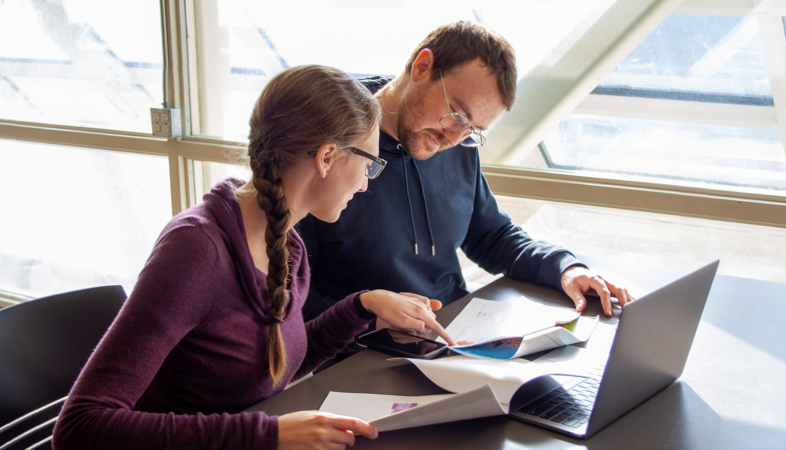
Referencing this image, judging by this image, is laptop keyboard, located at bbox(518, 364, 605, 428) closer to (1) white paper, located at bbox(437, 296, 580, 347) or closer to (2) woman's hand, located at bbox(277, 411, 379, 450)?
(1) white paper, located at bbox(437, 296, 580, 347)

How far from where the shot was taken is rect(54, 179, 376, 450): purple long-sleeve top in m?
0.77

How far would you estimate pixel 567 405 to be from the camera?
0.91m

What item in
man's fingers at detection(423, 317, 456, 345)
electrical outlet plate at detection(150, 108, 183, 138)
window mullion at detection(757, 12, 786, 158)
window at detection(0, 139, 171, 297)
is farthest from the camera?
window at detection(0, 139, 171, 297)

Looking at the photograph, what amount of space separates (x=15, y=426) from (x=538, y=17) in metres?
2.10

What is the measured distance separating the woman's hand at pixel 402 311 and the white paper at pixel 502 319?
4 centimetres

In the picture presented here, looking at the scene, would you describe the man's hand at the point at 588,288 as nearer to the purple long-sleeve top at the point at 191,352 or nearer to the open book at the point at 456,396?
the open book at the point at 456,396

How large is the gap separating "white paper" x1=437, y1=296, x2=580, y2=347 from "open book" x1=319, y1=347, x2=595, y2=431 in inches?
4.2

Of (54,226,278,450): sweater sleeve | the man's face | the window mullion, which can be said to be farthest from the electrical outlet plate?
the window mullion

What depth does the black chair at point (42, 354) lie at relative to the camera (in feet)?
3.46

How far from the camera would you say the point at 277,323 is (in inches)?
39.7

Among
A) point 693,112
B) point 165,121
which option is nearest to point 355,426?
point 693,112

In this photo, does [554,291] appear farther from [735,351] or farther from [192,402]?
[192,402]

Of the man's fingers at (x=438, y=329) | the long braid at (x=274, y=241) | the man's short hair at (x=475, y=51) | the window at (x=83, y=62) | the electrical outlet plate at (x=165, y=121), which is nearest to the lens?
the long braid at (x=274, y=241)

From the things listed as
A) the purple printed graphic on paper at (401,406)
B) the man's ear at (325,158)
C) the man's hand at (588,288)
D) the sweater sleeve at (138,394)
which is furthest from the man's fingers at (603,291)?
the sweater sleeve at (138,394)
